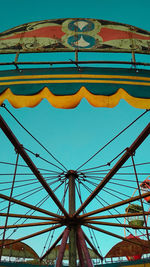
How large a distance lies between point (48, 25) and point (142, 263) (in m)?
16.2

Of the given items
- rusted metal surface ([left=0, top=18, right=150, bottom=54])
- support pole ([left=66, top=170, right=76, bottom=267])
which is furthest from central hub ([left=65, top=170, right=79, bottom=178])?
rusted metal surface ([left=0, top=18, right=150, bottom=54])

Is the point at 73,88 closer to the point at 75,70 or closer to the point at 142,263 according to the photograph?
the point at 75,70

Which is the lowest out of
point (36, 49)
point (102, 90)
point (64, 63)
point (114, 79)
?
point (102, 90)

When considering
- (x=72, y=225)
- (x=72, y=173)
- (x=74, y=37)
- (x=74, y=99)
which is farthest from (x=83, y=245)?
(x=74, y=37)

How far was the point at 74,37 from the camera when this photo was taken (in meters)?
6.04

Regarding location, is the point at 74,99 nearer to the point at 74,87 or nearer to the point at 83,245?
the point at 74,87

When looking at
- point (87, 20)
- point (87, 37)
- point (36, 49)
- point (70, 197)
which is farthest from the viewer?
point (70, 197)

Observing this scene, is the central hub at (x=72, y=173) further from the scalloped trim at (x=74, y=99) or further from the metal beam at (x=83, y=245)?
the scalloped trim at (x=74, y=99)

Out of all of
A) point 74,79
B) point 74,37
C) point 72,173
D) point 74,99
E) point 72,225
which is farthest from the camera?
point 72,173

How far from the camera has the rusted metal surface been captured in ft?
18.8

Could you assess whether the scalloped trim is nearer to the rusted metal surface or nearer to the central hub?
the rusted metal surface

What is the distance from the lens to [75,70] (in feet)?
16.5

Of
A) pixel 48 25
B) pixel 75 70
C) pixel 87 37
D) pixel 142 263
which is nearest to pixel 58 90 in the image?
pixel 75 70

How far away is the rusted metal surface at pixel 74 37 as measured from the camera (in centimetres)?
574
